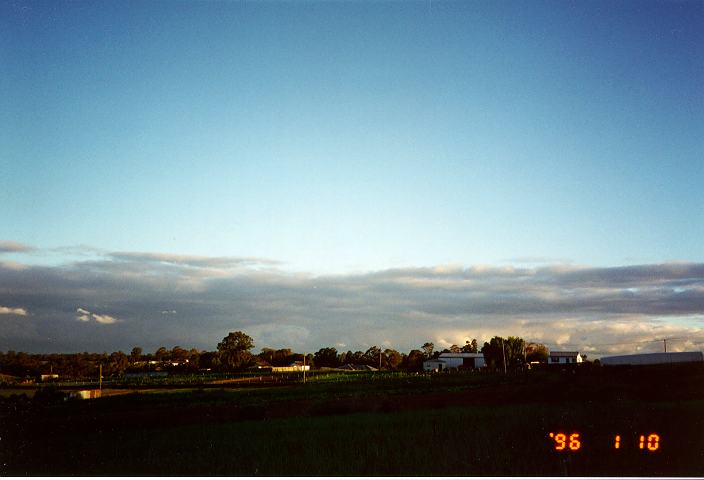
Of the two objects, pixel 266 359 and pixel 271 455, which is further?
pixel 266 359

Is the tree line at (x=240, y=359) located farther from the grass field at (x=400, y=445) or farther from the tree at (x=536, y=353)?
the grass field at (x=400, y=445)

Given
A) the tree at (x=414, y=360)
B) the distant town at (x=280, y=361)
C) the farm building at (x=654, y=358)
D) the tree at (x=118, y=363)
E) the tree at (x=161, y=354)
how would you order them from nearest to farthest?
the farm building at (x=654, y=358)
the distant town at (x=280, y=361)
the tree at (x=414, y=360)
the tree at (x=118, y=363)
the tree at (x=161, y=354)

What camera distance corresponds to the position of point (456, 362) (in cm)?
12281

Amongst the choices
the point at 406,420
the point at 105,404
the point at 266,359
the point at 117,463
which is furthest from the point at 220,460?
the point at 266,359

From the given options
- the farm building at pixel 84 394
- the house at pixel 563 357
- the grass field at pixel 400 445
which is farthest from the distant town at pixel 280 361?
the grass field at pixel 400 445

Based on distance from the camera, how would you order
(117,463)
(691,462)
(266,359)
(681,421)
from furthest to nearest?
1. (266,359)
2. (681,421)
3. (117,463)
4. (691,462)

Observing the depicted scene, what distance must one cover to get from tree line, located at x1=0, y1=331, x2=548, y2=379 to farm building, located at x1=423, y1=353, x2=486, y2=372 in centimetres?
314

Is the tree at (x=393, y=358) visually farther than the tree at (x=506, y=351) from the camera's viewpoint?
Yes

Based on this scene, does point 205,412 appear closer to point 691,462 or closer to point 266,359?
point 691,462

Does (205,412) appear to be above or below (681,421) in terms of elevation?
below

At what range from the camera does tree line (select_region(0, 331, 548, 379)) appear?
10350cm

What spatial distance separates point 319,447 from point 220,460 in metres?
3.45

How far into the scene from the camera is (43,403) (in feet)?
168

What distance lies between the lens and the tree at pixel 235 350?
419 feet
